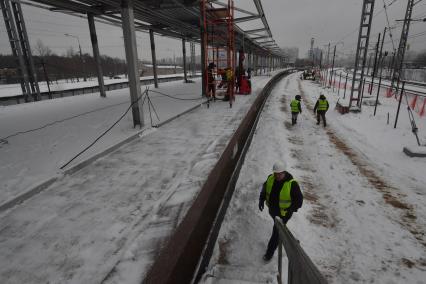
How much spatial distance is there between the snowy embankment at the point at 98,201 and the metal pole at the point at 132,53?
0.85 m

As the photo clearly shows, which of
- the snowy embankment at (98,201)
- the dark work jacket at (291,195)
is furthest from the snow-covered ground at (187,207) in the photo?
the dark work jacket at (291,195)

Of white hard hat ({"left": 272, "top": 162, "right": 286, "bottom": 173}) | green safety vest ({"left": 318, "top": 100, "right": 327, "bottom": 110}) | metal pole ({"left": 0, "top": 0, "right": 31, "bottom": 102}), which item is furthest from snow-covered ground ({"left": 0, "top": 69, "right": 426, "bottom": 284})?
metal pole ({"left": 0, "top": 0, "right": 31, "bottom": 102})

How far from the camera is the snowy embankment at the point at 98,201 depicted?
3.38 m

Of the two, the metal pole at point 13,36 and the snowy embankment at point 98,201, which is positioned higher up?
the metal pole at point 13,36

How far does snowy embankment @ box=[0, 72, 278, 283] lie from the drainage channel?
22.4 inches

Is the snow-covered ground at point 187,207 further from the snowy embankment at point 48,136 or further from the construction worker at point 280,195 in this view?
the construction worker at point 280,195

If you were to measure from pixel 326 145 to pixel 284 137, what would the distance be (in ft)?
5.03

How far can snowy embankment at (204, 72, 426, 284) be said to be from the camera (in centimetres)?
360

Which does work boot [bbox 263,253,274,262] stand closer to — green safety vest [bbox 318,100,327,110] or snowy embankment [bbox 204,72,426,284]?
snowy embankment [bbox 204,72,426,284]

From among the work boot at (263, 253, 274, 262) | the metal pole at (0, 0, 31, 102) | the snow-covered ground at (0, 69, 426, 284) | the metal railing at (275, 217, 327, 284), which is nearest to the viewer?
the metal railing at (275, 217, 327, 284)

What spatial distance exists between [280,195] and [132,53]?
748 cm

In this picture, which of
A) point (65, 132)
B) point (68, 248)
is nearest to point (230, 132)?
point (65, 132)

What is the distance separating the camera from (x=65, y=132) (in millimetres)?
9094

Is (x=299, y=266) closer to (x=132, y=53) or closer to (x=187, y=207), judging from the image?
(x=187, y=207)
